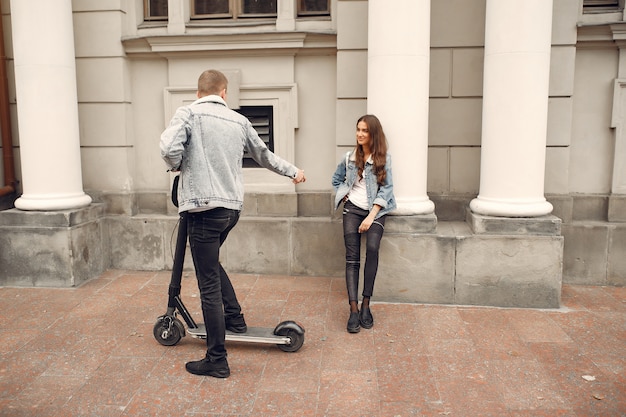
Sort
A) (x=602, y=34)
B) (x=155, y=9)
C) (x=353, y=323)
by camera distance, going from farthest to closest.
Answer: (x=155, y=9) → (x=602, y=34) → (x=353, y=323)

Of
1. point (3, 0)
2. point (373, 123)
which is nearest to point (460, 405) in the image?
point (373, 123)

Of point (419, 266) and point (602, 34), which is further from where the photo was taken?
point (602, 34)

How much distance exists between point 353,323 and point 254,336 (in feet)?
3.09

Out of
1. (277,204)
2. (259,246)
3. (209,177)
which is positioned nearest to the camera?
(209,177)

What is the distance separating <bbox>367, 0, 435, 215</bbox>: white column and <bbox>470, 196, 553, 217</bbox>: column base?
2.06ft

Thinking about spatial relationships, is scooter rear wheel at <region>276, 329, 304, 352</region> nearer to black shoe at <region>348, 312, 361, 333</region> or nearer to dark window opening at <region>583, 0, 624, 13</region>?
black shoe at <region>348, 312, 361, 333</region>

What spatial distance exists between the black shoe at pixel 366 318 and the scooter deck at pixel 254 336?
2.94 ft

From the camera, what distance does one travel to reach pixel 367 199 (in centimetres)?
535

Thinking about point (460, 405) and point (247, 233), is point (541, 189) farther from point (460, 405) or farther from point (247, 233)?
point (247, 233)

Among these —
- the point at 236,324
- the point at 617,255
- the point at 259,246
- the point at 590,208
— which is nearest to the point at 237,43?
the point at 259,246

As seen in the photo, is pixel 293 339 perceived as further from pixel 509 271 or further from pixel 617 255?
pixel 617 255

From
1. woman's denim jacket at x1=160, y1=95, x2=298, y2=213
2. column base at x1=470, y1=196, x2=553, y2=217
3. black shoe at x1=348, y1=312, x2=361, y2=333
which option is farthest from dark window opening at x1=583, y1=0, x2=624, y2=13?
woman's denim jacket at x1=160, y1=95, x2=298, y2=213

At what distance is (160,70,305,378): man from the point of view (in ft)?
13.0

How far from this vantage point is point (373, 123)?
5285 mm
